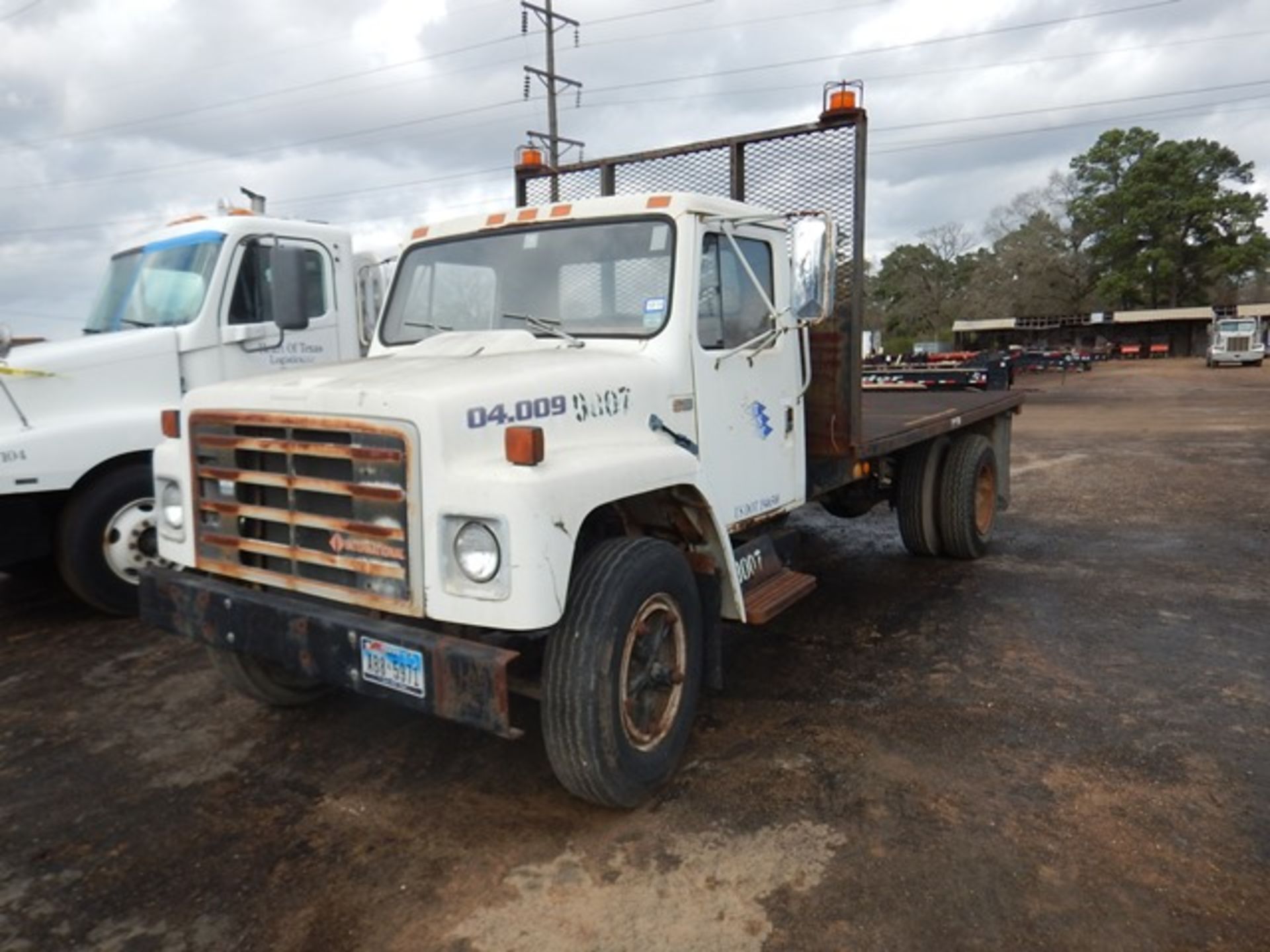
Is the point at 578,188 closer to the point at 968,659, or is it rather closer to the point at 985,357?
the point at 968,659

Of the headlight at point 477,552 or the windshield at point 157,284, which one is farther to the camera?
the windshield at point 157,284

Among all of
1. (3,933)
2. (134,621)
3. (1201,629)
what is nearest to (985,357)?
(1201,629)

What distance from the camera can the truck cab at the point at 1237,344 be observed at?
41.1 metres

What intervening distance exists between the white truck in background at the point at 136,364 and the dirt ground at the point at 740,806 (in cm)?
65

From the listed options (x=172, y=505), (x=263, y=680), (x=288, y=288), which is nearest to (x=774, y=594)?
(x=263, y=680)

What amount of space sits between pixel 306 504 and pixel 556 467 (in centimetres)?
93

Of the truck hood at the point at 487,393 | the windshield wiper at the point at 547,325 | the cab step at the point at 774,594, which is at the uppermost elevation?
the windshield wiper at the point at 547,325

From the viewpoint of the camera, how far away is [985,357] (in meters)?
23.1

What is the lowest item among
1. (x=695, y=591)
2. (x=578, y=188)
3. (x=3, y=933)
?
(x=3, y=933)

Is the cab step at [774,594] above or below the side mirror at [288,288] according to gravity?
below

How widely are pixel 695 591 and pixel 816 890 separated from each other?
3.74ft

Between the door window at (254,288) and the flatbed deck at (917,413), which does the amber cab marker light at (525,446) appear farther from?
the door window at (254,288)

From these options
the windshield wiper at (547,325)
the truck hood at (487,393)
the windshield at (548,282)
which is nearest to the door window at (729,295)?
the windshield at (548,282)

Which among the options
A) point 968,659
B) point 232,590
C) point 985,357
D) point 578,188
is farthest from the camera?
point 985,357
